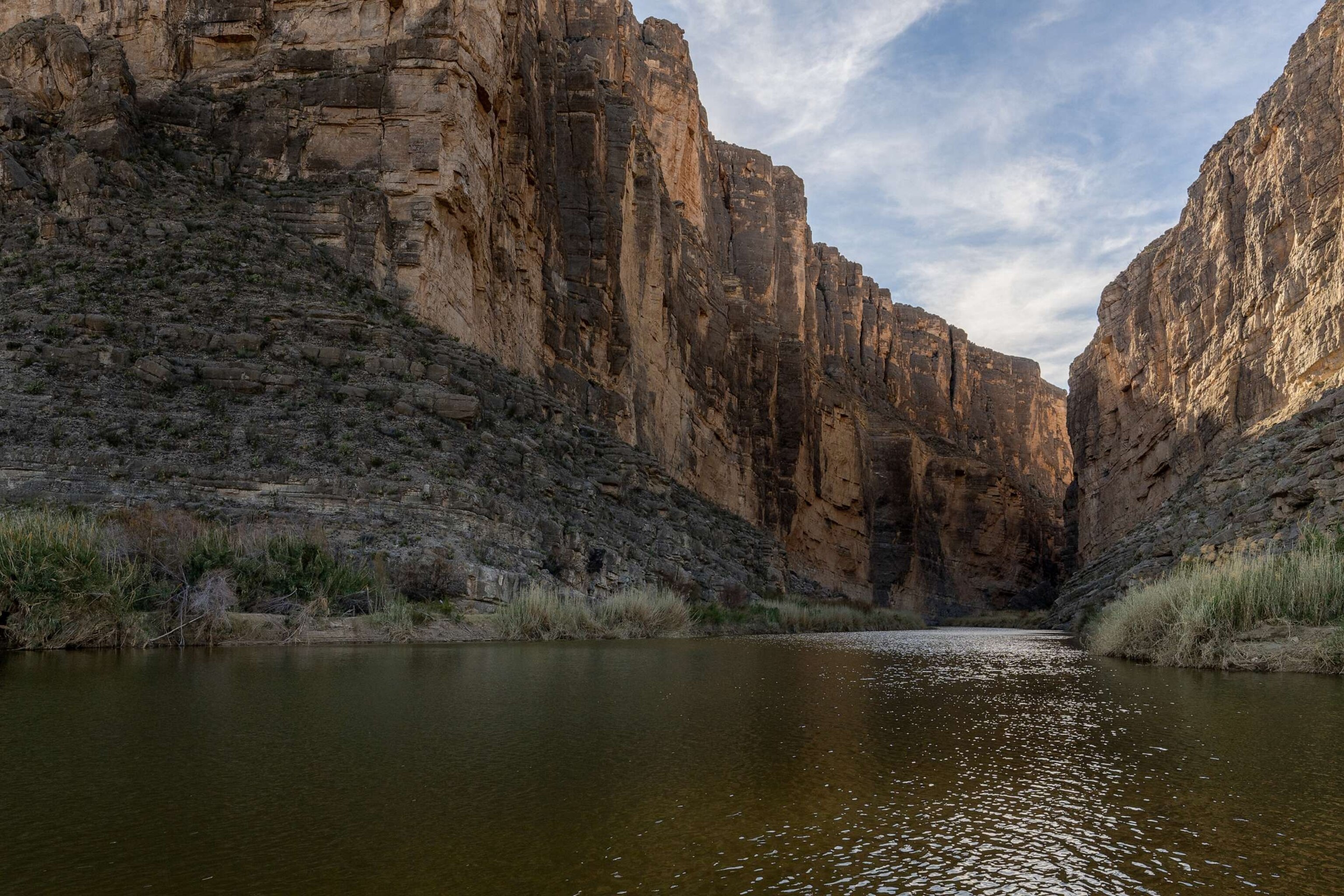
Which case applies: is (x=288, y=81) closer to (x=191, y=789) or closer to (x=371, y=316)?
(x=371, y=316)

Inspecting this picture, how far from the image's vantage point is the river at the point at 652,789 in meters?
3.71

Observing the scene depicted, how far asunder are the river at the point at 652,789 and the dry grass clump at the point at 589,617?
9.56 m

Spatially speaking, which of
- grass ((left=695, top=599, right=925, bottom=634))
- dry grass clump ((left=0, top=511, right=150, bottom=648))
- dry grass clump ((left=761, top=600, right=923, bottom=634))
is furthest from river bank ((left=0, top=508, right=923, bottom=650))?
dry grass clump ((left=761, top=600, right=923, bottom=634))

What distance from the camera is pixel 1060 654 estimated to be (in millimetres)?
17906

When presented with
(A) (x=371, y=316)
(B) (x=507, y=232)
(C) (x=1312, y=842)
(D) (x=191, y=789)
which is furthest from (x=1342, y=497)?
(B) (x=507, y=232)

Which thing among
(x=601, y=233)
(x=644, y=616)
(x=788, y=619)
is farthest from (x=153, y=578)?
(x=601, y=233)

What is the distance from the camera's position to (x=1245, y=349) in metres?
37.6

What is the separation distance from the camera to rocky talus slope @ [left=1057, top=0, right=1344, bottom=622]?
22.7 meters

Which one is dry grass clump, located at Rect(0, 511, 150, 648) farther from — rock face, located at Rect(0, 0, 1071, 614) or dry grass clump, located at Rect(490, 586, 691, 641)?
rock face, located at Rect(0, 0, 1071, 614)

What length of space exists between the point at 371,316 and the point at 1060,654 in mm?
20542

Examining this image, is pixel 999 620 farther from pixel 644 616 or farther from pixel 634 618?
pixel 634 618

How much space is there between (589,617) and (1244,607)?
12525 millimetres

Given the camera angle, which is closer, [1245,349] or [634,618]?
[634,618]

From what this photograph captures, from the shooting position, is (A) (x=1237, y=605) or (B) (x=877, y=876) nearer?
(B) (x=877, y=876)
